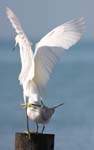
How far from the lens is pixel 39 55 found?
6949 mm

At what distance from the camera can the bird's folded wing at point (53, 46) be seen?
6.95 meters

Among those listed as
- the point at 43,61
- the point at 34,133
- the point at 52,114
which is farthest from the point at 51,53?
the point at 34,133

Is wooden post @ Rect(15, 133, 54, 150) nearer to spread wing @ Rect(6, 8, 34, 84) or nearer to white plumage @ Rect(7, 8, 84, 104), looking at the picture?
white plumage @ Rect(7, 8, 84, 104)

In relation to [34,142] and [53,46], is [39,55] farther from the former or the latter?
[34,142]

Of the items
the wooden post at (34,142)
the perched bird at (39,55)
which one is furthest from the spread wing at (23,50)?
the wooden post at (34,142)

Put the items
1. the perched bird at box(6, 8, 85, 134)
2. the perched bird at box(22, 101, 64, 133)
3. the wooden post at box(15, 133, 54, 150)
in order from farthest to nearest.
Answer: the perched bird at box(6, 8, 85, 134)
the perched bird at box(22, 101, 64, 133)
the wooden post at box(15, 133, 54, 150)

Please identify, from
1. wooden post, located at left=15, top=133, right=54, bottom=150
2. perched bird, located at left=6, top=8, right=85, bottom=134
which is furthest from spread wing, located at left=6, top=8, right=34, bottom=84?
wooden post, located at left=15, top=133, right=54, bottom=150

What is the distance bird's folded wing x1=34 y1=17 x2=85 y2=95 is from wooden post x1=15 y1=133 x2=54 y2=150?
1339 millimetres

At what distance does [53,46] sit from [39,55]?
0.27 metres

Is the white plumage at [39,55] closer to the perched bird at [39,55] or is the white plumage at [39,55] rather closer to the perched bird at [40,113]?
the perched bird at [39,55]

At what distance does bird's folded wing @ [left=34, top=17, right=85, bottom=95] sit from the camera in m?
6.95

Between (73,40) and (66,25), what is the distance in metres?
0.26

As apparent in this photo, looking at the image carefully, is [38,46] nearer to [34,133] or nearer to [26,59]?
[26,59]

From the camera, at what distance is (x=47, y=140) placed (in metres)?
5.50
